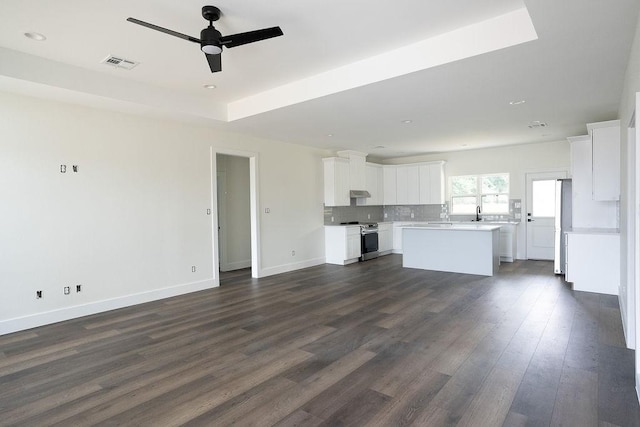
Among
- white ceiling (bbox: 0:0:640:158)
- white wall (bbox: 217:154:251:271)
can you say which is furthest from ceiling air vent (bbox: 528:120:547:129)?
white wall (bbox: 217:154:251:271)

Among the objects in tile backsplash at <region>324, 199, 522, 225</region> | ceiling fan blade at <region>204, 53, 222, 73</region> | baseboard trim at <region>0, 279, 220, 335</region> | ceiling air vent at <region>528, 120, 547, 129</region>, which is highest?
ceiling air vent at <region>528, 120, 547, 129</region>

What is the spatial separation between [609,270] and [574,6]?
4.11m

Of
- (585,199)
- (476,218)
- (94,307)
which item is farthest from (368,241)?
(94,307)

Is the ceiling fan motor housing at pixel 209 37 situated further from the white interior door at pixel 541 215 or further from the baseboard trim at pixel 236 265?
the white interior door at pixel 541 215

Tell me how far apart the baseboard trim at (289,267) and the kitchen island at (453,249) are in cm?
192

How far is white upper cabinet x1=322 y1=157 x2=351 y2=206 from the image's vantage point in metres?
7.92

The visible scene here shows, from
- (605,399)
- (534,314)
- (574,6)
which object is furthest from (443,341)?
(574,6)

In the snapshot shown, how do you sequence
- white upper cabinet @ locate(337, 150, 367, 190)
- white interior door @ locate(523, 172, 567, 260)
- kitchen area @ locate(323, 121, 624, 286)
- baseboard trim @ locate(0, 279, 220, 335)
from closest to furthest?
baseboard trim @ locate(0, 279, 220, 335)
kitchen area @ locate(323, 121, 624, 286)
white interior door @ locate(523, 172, 567, 260)
white upper cabinet @ locate(337, 150, 367, 190)

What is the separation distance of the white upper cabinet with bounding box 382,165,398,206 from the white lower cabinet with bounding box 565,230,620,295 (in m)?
4.82

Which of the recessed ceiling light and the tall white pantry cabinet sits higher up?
the recessed ceiling light

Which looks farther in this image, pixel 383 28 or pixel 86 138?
pixel 86 138

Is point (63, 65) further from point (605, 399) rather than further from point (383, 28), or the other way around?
point (605, 399)

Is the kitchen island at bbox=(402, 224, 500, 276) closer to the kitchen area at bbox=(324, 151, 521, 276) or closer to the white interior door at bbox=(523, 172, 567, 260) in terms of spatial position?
the kitchen area at bbox=(324, 151, 521, 276)

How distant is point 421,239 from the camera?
23.3 feet
